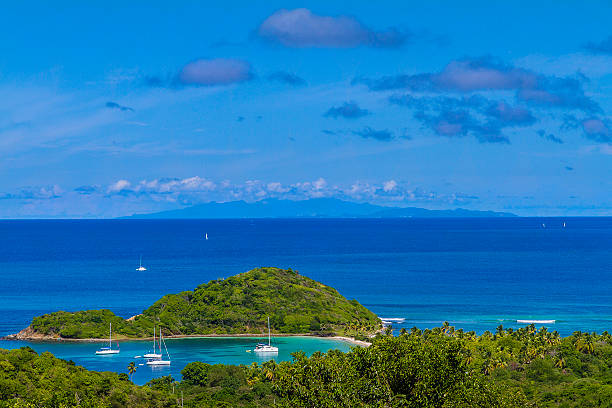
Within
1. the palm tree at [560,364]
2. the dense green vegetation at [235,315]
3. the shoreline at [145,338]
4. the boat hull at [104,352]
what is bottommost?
the palm tree at [560,364]

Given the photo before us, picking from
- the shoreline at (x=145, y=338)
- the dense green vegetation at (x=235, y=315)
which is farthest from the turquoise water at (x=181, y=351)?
the dense green vegetation at (x=235, y=315)

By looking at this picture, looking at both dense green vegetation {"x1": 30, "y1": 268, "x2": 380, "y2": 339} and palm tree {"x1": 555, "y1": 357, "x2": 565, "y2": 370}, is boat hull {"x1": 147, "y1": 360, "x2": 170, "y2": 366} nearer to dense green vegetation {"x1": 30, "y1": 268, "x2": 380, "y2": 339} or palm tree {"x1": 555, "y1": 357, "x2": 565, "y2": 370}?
dense green vegetation {"x1": 30, "y1": 268, "x2": 380, "y2": 339}

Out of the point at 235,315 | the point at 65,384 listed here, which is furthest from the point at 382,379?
the point at 235,315

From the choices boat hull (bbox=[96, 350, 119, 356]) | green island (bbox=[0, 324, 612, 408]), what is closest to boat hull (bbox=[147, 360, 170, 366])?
boat hull (bbox=[96, 350, 119, 356])

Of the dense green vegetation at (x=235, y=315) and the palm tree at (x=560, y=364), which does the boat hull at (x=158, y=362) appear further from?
the palm tree at (x=560, y=364)

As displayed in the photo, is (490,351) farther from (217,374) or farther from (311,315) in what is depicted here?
(311,315)
